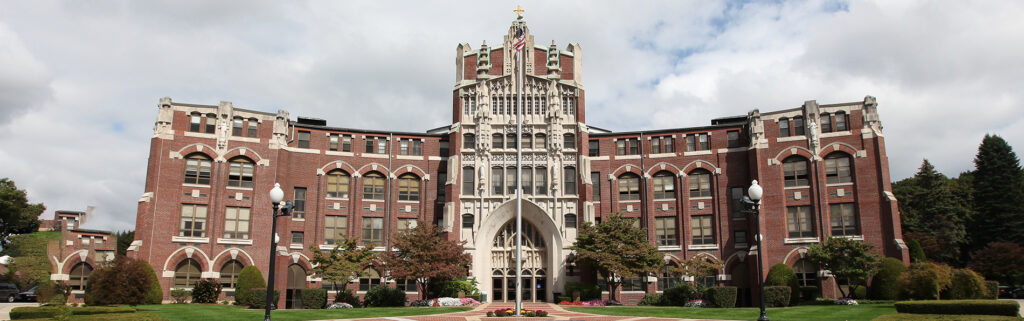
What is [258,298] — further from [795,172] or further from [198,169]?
[795,172]

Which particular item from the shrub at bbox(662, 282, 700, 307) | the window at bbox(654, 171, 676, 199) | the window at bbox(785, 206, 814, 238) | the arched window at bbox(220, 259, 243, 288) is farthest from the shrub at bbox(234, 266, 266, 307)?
the window at bbox(785, 206, 814, 238)

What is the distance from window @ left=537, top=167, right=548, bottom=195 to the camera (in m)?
49.3

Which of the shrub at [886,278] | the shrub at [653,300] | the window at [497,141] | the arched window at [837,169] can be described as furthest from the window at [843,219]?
the window at [497,141]

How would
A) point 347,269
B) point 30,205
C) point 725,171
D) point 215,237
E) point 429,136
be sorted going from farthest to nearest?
point 30,205, point 429,136, point 725,171, point 215,237, point 347,269

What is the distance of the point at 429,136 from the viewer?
171 ft

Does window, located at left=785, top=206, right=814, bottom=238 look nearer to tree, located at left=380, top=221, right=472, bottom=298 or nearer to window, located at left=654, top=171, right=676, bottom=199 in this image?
window, located at left=654, top=171, right=676, bottom=199

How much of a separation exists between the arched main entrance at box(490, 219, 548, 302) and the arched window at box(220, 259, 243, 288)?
55.4 ft

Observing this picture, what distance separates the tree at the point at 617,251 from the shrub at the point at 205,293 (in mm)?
22756

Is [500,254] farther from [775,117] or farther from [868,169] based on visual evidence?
[868,169]

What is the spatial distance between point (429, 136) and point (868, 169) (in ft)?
99.0

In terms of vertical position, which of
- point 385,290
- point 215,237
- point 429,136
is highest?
point 429,136

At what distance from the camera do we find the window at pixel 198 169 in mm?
45562

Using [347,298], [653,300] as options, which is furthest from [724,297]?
[347,298]

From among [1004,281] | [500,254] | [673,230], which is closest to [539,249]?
[500,254]
